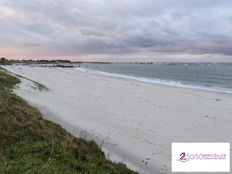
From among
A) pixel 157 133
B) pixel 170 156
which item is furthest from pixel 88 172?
pixel 157 133

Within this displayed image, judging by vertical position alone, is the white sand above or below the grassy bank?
below

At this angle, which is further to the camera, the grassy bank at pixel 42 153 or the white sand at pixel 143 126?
the white sand at pixel 143 126

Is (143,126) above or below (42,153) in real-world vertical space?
below

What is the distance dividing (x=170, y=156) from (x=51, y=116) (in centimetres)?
696

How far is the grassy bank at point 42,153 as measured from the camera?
6684mm

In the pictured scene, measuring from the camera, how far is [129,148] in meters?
11.1

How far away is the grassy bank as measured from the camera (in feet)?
21.9

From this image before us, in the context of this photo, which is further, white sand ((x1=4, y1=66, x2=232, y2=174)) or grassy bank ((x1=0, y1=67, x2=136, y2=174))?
white sand ((x1=4, y1=66, x2=232, y2=174))

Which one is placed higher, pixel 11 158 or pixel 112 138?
pixel 11 158

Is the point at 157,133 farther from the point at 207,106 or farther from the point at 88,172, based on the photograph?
the point at 207,106

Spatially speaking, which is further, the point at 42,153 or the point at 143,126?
the point at 143,126

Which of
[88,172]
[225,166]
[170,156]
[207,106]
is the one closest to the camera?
[88,172]

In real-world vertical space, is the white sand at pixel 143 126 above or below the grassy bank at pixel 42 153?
below

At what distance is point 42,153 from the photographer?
24.6 ft
